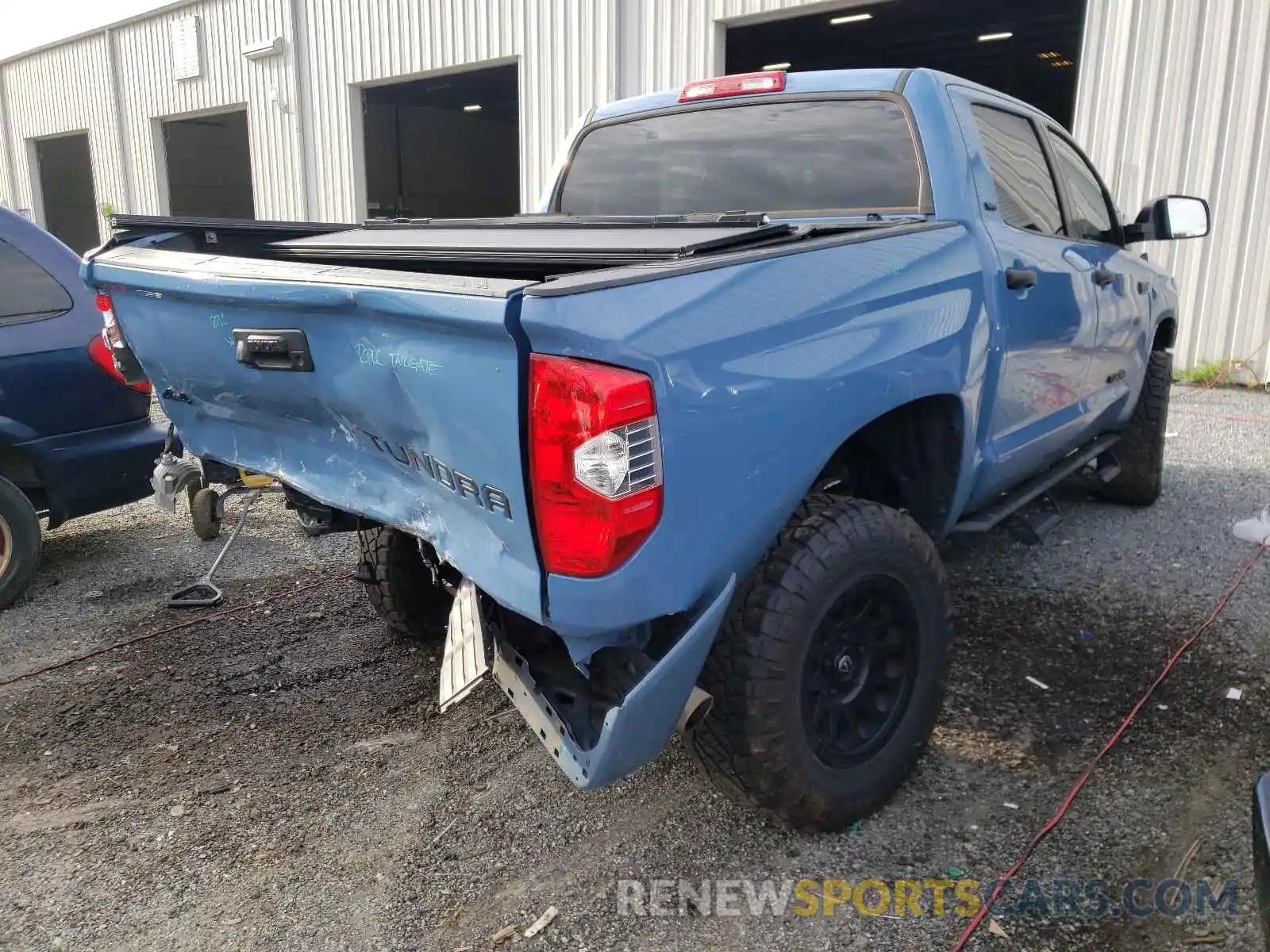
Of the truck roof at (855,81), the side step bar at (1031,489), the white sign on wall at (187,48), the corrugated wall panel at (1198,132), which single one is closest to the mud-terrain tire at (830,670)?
the side step bar at (1031,489)

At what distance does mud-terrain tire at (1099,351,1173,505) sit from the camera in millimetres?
5008

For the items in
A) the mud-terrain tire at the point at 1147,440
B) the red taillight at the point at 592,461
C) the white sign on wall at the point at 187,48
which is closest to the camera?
the red taillight at the point at 592,461

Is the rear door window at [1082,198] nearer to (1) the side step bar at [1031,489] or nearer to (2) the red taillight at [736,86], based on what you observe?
(1) the side step bar at [1031,489]

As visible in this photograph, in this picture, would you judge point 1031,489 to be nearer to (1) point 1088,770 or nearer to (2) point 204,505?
→ (1) point 1088,770

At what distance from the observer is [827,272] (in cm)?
229

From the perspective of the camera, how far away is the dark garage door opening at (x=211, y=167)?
76.9 ft

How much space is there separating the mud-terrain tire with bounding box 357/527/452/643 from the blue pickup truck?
1 centimetres

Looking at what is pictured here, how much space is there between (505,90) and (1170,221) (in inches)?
728

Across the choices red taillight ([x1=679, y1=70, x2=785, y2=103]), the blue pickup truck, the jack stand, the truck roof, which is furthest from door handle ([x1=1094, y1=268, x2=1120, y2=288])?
the jack stand

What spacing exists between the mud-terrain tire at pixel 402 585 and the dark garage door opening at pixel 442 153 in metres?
19.8

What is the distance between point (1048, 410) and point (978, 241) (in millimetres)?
886

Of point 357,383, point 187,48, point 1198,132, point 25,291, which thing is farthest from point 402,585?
point 187,48

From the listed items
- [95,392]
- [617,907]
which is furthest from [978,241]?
[95,392]

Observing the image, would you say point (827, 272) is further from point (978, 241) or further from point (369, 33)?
point (369, 33)
